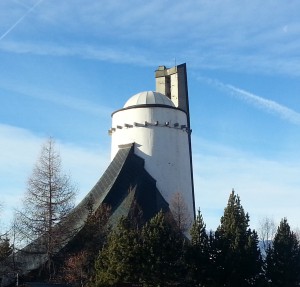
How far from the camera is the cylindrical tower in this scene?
44.2m

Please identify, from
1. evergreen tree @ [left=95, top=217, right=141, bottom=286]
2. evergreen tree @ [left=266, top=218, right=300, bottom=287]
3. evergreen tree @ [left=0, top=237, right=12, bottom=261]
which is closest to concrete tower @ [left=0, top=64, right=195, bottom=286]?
evergreen tree @ [left=0, top=237, right=12, bottom=261]

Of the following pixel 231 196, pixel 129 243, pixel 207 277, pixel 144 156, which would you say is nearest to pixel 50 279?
pixel 129 243

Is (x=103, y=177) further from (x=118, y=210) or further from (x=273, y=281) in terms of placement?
(x=273, y=281)

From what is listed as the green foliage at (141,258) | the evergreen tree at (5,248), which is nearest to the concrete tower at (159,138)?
the evergreen tree at (5,248)

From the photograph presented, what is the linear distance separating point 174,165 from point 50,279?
56.6ft

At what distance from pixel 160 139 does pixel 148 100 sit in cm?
315

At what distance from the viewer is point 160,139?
146 feet

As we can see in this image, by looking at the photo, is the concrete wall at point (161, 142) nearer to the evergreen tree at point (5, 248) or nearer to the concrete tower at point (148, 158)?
the concrete tower at point (148, 158)

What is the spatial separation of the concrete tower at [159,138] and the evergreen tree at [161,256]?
48.8 feet

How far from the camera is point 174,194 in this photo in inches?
1693

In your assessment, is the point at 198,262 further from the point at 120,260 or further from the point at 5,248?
the point at 5,248

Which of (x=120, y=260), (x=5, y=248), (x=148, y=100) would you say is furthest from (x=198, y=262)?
(x=148, y=100)

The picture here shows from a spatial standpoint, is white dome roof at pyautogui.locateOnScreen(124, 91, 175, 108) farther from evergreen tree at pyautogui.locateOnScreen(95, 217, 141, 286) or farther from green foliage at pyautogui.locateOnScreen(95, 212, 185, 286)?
evergreen tree at pyautogui.locateOnScreen(95, 217, 141, 286)

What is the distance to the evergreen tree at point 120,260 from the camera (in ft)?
88.0
